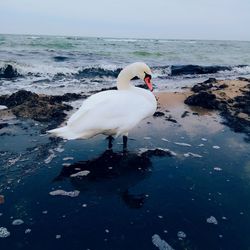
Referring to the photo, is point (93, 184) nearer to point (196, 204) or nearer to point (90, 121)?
point (90, 121)

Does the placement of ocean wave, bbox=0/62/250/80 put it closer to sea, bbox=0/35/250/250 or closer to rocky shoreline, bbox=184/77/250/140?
rocky shoreline, bbox=184/77/250/140

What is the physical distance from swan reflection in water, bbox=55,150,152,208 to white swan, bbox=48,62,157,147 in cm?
43

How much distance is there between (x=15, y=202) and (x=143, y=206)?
1.62 metres

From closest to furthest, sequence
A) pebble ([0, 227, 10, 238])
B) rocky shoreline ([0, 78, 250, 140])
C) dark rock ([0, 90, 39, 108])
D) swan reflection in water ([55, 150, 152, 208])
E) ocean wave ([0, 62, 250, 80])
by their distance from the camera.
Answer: pebble ([0, 227, 10, 238]) < swan reflection in water ([55, 150, 152, 208]) < rocky shoreline ([0, 78, 250, 140]) < dark rock ([0, 90, 39, 108]) < ocean wave ([0, 62, 250, 80])

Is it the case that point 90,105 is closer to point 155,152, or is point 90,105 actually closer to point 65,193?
point 155,152

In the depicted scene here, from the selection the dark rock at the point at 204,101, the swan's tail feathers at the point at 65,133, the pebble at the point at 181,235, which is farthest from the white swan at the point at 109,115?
the dark rock at the point at 204,101

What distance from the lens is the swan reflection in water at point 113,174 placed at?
5233mm

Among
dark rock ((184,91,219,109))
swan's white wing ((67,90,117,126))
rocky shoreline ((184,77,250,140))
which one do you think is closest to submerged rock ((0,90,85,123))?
swan's white wing ((67,90,117,126))

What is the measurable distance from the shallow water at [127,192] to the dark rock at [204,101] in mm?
2581

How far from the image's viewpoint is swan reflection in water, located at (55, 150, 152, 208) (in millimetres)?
5233

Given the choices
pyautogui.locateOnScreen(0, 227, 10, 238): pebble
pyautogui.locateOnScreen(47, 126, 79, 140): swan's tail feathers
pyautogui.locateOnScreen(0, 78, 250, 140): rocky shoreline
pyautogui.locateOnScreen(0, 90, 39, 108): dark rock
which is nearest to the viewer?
pyautogui.locateOnScreen(0, 227, 10, 238): pebble

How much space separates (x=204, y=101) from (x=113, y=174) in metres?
5.40

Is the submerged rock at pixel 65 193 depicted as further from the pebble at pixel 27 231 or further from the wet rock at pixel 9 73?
the wet rock at pixel 9 73

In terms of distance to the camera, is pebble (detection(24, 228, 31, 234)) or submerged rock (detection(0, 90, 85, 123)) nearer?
pebble (detection(24, 228, 31, 234))
